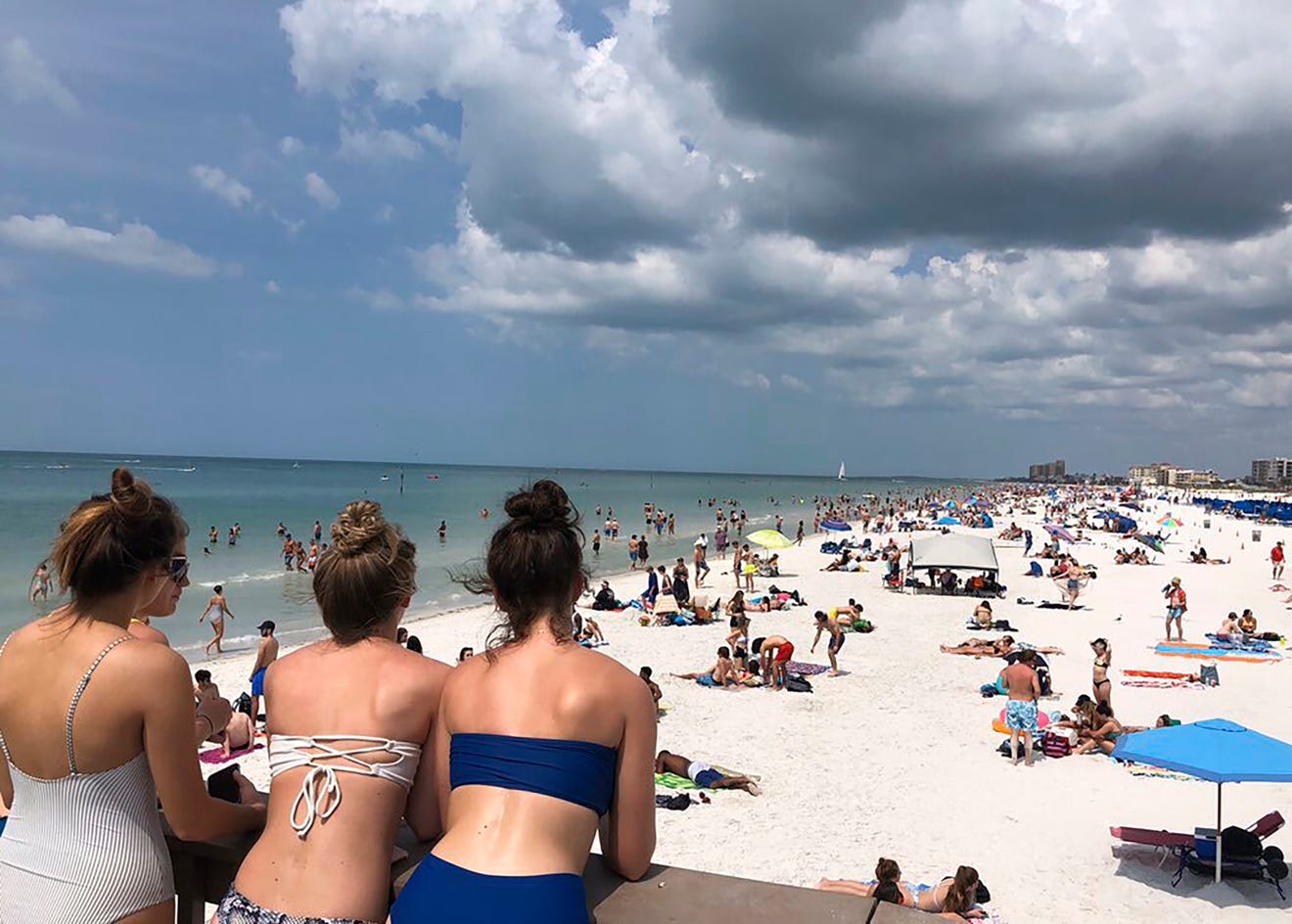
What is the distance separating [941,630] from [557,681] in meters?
17.7

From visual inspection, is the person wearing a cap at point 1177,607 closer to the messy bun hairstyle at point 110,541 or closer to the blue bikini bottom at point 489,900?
the blue bikini bottom at point 489,900

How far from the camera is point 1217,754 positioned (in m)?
6.84

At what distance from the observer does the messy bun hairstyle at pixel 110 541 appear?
182 centimetres

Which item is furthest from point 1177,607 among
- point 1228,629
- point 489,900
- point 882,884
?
point 489,900

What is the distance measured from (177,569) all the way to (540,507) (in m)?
1.00

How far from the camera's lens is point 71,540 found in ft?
6.02

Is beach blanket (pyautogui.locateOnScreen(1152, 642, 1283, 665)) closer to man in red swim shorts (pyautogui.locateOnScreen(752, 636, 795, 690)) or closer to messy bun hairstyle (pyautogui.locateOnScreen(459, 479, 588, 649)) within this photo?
man in red swim shorts (pyautogui.locateOnScreen(752, 636, 795, 690))

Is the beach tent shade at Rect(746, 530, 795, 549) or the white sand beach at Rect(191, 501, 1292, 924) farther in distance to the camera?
the beach tent shade at Rect(746, 530, 795, 549)

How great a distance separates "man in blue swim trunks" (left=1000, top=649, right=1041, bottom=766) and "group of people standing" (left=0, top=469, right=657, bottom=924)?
30.6ft

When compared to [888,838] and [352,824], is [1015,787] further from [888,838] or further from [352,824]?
[352,824]

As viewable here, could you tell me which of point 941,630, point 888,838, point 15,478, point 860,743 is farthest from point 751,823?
point 15,478

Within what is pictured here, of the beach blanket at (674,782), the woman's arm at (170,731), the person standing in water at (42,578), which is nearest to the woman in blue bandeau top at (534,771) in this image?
the woman's arm at (170,731)

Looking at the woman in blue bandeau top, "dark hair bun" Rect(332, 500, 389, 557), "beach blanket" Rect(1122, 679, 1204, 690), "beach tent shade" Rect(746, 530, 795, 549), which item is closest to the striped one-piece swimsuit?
"dark hair bun" Rect(332, 500, 389, 557)

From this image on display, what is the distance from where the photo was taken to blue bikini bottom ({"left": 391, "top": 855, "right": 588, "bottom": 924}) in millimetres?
1450
